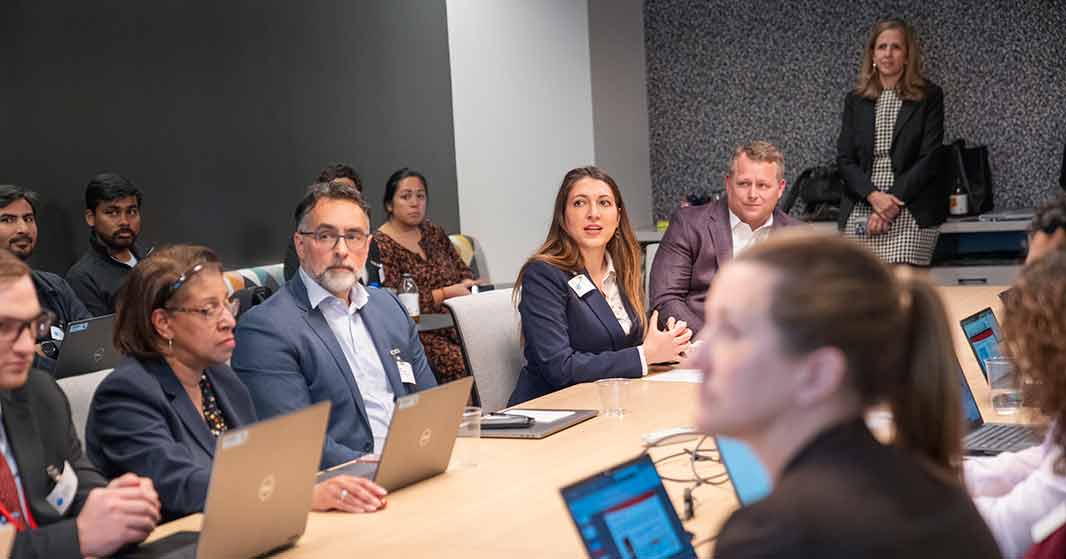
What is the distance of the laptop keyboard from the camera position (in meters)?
2.47

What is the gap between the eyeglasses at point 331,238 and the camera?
3.25m

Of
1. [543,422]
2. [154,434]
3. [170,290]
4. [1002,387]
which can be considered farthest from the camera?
[1002,387]

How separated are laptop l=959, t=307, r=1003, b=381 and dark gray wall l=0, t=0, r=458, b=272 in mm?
3537

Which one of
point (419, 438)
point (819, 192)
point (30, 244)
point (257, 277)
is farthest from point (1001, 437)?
point (819, 192)

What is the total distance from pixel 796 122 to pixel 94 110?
15.3 ft

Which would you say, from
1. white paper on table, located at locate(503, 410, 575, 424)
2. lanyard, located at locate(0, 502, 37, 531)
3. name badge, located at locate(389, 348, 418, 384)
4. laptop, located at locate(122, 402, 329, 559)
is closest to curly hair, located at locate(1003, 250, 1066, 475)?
laptop, located at locate(122, 402, 329, 559)

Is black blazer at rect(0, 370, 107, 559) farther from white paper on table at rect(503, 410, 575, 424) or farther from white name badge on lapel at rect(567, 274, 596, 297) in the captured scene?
white name badge on lapel at rect(567, 274, 596, 297)

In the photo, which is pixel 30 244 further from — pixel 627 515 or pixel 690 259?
pixel 627 515

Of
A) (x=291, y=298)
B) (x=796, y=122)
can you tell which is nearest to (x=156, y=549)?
(x=291, y=298)

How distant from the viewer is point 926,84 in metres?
7.02

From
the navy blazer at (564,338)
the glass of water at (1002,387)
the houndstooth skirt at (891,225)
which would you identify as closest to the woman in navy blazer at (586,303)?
the navy blazer at (564,338)

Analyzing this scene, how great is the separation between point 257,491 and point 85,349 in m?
1.98

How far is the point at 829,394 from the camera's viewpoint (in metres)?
1.13

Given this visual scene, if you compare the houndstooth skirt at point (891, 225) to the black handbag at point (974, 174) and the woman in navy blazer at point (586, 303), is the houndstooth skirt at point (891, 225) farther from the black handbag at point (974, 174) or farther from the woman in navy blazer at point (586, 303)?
the woman in navy blazer at point (586, 303)
